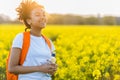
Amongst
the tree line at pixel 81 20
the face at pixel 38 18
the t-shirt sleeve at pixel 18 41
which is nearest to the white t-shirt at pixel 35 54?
the t-shirt sleeve at pixel 18 41

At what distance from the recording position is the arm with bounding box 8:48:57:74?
4453 mm

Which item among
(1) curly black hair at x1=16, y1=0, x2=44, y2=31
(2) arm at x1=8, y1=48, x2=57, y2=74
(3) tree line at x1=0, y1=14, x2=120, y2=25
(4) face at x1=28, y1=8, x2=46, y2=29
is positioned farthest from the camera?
(3) tree line at x1=0, y1=14, x2=120, y2=25

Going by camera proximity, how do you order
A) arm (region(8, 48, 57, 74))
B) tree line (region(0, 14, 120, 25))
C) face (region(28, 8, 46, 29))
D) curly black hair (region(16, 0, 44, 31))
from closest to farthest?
arm (region(8, 48, 57, 74)) → face (region(28, 8, 46, 29)) → curly black hair (region(16, 0, 44, 31)) → tree line (region(0, 14, 120, 25))

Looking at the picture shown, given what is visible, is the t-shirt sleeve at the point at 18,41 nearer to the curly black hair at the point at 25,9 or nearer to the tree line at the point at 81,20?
the curly black hair at the point at 25,9

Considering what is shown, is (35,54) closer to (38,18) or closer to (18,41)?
(18,41)

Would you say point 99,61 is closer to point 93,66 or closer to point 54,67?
point 93,66

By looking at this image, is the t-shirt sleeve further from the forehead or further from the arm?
the forehead

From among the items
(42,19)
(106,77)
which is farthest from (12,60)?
(106,77)

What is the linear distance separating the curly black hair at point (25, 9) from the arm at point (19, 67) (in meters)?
0.38

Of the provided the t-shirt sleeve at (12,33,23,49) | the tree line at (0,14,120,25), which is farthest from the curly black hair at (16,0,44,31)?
the tree line at (0,14,120,25)

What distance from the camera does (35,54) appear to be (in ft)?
14.9

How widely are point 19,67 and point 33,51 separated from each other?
0.17m

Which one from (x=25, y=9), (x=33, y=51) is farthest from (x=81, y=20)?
(x=33, y=51)

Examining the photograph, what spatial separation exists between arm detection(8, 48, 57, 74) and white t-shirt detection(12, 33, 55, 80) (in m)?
0.05
